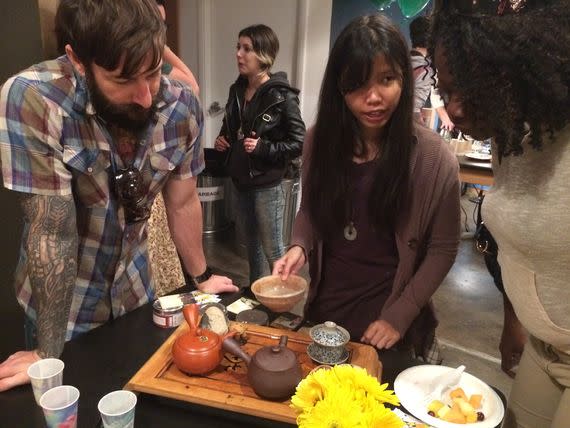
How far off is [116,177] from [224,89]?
133 inches

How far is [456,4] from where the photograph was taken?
0.95 metres

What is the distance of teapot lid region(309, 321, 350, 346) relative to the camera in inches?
45.3

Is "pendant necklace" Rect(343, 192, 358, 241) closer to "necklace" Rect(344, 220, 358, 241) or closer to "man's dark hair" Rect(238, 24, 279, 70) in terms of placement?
"necklace" Rect(344, 220, 358, 241)

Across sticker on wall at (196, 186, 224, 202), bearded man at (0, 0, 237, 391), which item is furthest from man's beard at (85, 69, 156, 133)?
sticker on wall at (196, 186, 224, 202)

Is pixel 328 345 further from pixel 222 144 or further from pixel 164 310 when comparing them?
pixel 222 144

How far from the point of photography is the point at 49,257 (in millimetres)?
1148

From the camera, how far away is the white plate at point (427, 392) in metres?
1.01

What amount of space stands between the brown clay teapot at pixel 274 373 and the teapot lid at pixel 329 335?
14 cm

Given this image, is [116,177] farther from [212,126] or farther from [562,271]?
[212,126]

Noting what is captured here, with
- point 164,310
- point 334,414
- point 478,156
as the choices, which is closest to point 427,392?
point 334,414

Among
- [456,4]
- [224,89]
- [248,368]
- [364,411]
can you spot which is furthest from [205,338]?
[224,89]

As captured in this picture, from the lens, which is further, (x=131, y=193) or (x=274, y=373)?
(x=131, y=193)

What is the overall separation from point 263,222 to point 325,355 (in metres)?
2.03

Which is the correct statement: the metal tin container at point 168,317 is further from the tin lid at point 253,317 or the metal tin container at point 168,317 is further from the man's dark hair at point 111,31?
the man's dark hair at point 111,31
